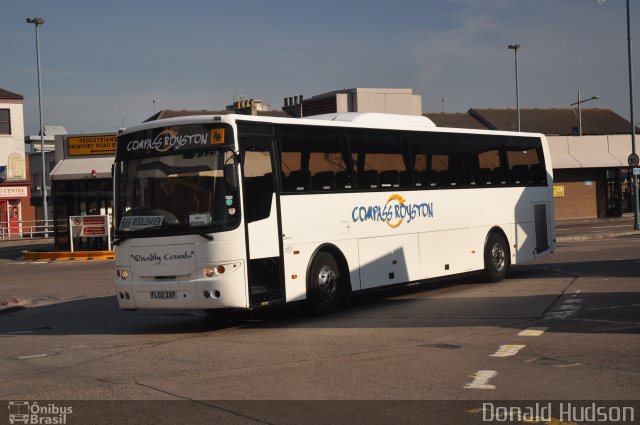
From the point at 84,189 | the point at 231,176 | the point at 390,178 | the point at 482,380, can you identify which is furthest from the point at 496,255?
the point at 84,189

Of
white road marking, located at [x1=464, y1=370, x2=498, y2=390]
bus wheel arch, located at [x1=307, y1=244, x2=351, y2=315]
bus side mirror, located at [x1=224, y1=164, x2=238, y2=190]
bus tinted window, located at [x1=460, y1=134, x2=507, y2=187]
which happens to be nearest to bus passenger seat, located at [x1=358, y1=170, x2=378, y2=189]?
bus wheel arch, located at [x1=307, y1=244, x2=351, y2=315]

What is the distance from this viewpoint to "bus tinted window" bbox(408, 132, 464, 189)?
1719cm

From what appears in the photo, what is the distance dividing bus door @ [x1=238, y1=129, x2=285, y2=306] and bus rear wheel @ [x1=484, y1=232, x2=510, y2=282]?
6.86m

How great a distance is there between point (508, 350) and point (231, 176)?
4847 millimetres

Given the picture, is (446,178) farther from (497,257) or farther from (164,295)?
(164,295)

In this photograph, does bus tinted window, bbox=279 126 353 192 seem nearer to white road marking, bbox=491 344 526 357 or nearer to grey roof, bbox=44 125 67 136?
white road marking, bbox=491 344 526 357

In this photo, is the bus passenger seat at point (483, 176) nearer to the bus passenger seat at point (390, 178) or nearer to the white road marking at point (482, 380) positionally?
→ the bus passenger seat at point (390, 178)

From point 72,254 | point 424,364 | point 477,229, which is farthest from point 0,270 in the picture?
point 424,364

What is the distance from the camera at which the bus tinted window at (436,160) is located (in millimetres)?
17188

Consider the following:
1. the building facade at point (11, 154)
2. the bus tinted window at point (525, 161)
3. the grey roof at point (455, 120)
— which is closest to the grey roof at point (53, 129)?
the building facade at point (11, 154)

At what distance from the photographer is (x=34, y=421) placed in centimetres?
748

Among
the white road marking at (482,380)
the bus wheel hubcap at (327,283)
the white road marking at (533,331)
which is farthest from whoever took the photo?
the bus wheel hubcap at (327,283)

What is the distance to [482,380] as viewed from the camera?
862cm

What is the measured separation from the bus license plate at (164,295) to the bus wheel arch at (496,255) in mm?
8231
